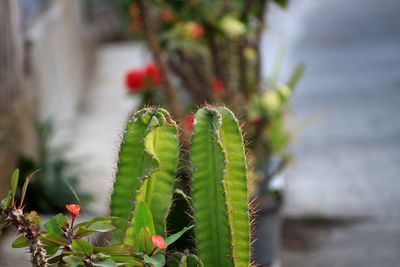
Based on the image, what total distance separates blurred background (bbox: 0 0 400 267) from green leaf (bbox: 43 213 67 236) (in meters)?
0.63

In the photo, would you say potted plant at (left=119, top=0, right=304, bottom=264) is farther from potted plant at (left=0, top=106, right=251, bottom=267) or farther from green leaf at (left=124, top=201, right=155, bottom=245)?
green leaf at (left=124, top=201, right=155, bottom=245)

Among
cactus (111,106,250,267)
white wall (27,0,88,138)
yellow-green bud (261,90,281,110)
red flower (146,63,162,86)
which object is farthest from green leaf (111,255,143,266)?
white wall (27,0,88,138)

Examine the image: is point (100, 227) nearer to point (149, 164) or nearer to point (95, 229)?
point (95, 229)

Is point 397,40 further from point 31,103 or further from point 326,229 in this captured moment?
point 31,103

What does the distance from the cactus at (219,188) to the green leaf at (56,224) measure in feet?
1.07

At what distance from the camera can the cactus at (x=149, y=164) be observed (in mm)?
2311

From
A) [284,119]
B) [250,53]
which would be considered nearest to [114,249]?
[250,53]

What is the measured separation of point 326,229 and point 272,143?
2.61 ft

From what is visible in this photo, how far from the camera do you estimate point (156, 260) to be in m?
2.14

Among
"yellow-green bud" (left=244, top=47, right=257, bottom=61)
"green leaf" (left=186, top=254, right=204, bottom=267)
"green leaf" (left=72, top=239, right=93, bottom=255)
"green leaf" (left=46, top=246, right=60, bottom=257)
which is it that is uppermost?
"yellow-green bud" (left=244, top=47, right=257, bottom=61)

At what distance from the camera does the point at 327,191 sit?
7.59 m

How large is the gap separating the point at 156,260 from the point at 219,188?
249 mm

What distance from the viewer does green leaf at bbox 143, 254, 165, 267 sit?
2123 mm

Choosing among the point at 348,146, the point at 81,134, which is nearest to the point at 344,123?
the point at 348,146
